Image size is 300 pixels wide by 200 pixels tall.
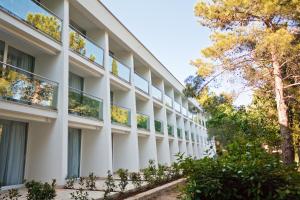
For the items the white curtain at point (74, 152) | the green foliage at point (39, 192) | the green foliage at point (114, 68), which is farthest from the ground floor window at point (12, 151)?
the green foliage at point (114, 68)

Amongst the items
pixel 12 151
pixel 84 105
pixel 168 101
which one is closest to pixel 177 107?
pixel 168 101

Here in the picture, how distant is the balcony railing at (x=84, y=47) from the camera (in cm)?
1298

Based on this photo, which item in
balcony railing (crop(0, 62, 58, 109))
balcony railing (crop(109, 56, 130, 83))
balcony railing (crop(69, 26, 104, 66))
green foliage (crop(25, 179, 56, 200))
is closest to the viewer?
green foliage (crop(25, 179, 56, 200))

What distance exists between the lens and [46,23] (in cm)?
1114

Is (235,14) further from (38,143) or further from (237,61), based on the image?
(38,143)

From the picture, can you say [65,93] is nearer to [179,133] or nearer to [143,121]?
[143,121]

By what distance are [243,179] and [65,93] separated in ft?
29.4

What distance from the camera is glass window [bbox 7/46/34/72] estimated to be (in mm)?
10781

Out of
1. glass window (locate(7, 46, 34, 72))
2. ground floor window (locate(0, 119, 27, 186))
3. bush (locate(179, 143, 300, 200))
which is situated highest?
glass window (locate(7, 46, 34, 72))

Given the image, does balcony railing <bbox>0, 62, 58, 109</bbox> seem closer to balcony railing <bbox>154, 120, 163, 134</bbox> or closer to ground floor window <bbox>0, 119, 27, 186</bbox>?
ground floor window <bbox>0, 119, 27, 186</bbox>

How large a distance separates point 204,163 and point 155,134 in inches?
688

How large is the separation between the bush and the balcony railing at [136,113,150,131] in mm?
14585

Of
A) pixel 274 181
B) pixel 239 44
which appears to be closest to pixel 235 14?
pixel 239 44

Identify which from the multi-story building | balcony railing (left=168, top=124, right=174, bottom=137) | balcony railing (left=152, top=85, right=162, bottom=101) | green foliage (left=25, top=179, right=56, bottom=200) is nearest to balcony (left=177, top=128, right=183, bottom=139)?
balcony railing (left=168, top=124, right=174, bottom=137)
